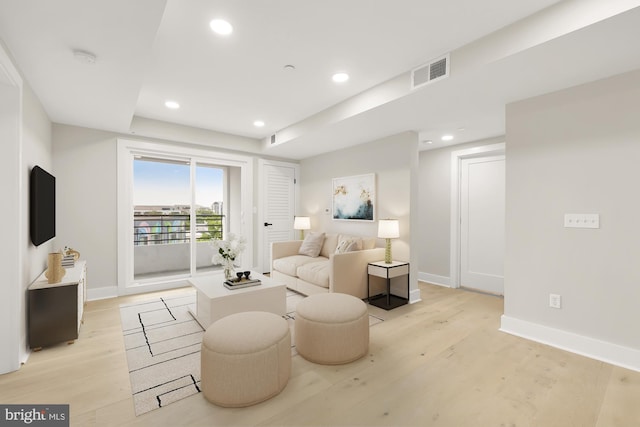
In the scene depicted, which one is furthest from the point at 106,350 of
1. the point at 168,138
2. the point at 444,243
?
the point at 444,243

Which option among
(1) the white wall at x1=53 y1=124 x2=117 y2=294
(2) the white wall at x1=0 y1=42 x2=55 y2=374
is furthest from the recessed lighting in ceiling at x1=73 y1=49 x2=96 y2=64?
(1) the white wall at x1=53 y1=124 x2=117 y2=294

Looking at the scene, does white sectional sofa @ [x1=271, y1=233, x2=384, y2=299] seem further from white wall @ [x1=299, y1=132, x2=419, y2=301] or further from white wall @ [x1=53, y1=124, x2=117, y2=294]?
white wall @ [x1=53, y1=124, x2=117, y2=294]

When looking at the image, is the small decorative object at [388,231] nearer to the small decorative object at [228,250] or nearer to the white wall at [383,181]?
the white wall at [383,181]

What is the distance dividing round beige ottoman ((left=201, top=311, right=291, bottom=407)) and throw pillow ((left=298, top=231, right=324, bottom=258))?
271cm

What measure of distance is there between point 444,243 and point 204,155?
430 cm

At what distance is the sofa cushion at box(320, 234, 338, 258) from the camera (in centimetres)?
465

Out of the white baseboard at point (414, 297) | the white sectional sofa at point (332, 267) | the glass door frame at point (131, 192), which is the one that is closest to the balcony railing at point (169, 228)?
the glass door frame at point (131, 192)

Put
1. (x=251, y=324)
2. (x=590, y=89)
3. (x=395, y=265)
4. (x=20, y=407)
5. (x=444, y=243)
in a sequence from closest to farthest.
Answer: (x=20, y=407) → (x=251, y=324) → (x=590, y=89) → (x=395, y=265) → (x=444, y=243)

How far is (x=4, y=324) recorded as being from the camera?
210 centimetres

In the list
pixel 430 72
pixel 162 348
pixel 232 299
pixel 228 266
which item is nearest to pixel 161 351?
pixel 162 348

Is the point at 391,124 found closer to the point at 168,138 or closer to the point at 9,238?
the point at 168,138

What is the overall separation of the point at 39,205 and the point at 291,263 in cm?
284

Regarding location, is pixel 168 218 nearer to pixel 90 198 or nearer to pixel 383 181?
pixel 90 198

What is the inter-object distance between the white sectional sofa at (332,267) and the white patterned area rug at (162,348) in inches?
14.8
